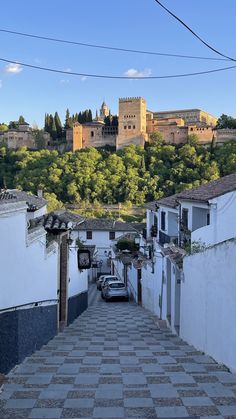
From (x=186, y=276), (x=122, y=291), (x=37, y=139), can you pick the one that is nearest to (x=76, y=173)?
(x=37, y=139)

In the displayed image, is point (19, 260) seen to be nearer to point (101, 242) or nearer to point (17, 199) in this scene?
point (17, 199)

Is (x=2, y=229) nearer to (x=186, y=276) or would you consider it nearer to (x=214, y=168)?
(x=186, y=276)

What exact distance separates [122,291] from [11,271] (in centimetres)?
1863

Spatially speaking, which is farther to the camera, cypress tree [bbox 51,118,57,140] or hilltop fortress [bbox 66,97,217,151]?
cypress tree [bbox 51,118,57,140]

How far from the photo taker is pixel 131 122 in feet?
336

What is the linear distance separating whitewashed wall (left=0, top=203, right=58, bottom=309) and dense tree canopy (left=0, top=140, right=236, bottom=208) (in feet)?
228

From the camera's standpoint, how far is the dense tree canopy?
8288 cm

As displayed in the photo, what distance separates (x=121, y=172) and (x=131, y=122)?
18719 mm

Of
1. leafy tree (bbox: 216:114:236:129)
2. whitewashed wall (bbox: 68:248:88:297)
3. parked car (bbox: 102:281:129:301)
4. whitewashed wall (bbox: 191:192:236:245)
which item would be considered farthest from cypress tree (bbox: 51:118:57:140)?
whitewashed wall (bbox: 191:192:236:245)

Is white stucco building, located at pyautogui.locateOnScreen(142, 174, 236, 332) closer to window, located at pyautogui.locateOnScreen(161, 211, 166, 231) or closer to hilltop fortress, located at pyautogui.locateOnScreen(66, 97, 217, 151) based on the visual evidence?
window, located at pyautogui.locateOnScreen(161, 211, 166, 231)

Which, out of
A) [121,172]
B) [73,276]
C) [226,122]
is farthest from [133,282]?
[226,122]

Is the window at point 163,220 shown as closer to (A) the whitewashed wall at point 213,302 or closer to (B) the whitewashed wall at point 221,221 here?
(B) the whitewashed wall at point 221,221

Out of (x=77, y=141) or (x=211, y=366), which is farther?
(x=77, y=141)

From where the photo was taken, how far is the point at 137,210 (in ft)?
266
